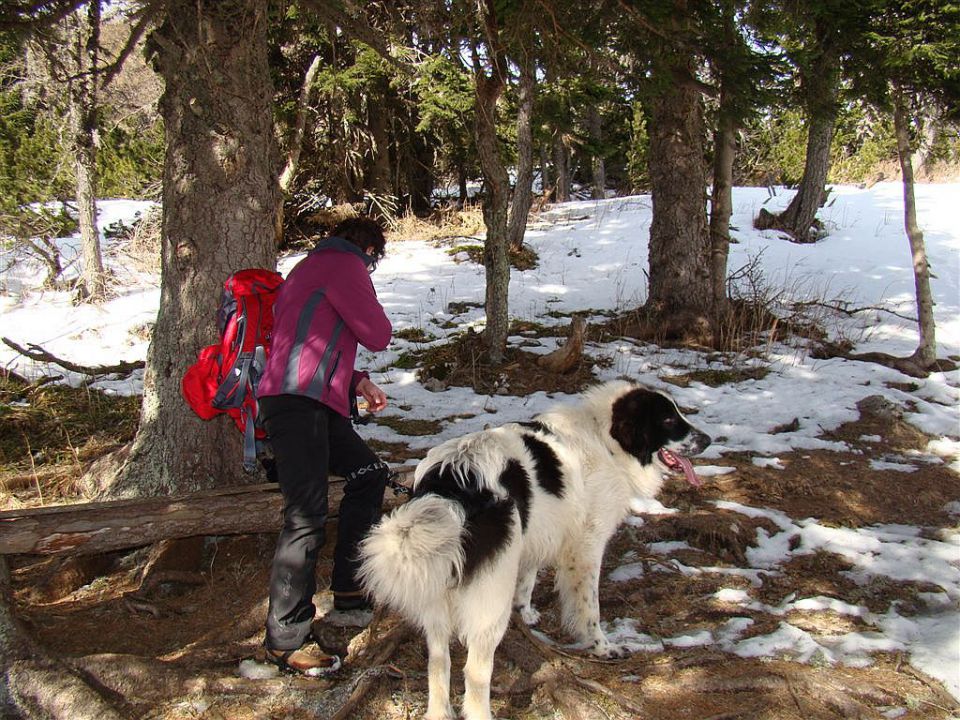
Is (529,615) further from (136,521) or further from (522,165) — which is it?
(522,165)

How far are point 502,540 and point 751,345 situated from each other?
6.79 meters

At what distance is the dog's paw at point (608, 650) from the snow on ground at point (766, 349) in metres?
0.11

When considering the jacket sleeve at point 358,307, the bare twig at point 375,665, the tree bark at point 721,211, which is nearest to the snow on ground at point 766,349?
the tree bark at point 721,211

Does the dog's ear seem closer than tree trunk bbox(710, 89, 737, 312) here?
Yes

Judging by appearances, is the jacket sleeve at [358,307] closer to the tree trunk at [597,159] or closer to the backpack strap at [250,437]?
the backpack strap at [250,437]

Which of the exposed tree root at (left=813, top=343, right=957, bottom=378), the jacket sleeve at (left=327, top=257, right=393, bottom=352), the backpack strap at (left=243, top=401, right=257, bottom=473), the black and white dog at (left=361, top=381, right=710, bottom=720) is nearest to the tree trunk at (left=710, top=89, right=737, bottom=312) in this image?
the exposed tree root at (left=813, top=343, right=957, bottom=378)

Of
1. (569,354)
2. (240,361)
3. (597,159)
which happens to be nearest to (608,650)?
(240,361)

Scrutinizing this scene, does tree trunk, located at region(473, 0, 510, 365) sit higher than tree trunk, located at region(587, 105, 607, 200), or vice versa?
tree trunk, located at region(587, 105, 607, 200)

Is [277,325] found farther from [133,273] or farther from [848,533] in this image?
[133,273]

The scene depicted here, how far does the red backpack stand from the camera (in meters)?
3.32

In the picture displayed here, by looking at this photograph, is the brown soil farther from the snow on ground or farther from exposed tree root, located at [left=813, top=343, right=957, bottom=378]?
exposed tree root, located at [left=813, top=343, right=957, bottom=378]

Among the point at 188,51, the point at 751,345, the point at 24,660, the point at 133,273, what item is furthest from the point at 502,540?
the point at 133,273

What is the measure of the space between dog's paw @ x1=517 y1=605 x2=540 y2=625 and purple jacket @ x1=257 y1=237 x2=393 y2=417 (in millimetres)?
1690

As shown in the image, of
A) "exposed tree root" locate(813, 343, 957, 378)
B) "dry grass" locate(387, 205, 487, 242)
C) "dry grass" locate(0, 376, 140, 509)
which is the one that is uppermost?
"dry grass" locate(387, 205, 487, 242)
